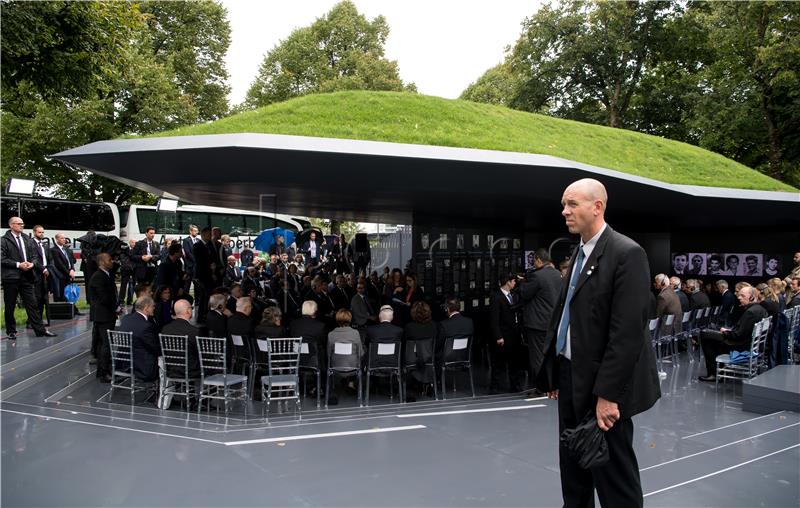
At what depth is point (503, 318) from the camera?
8234 mm

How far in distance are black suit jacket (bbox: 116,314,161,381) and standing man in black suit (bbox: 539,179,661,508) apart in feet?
18.6

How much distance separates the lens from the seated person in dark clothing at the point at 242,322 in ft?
24.7

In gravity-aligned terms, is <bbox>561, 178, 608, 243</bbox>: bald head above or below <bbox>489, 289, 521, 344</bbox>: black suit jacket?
above

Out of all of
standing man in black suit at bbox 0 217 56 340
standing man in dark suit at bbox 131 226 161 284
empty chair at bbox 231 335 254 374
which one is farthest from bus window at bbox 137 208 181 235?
empty chair at bbox 231 335 254 374

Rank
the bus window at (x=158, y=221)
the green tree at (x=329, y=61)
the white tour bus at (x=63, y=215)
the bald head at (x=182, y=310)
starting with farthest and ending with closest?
1. the green tree at (x=329, y=61)
2. the bus window at (x=158, y=221)
3. the white tour bus at (x=63, y=215)
4. the bald head at (x=182, y=310)

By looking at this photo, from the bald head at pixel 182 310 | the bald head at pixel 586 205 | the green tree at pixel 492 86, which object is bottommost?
the bald head at pixel 182 310

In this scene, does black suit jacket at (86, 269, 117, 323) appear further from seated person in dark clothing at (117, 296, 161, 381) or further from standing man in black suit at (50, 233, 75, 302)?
Answer: standing man in black suit at (50, 233, 75, 302)

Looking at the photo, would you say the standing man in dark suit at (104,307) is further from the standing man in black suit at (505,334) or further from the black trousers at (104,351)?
the standing man in black suit at (505,334)

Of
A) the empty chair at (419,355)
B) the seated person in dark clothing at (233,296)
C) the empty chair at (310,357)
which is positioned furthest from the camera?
the seated person in dark clothing at (233,296)

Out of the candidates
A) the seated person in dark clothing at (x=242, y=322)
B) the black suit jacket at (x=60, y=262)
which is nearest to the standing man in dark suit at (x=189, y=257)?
the black suit jacket at (x=60, y=262)

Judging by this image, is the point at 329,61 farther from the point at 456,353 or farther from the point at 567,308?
the point at 567,308

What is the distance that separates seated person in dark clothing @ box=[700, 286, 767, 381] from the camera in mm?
8508

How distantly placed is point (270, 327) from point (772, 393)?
21.1ft

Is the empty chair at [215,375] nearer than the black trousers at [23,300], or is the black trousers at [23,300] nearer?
the empty chair at [215,375]
